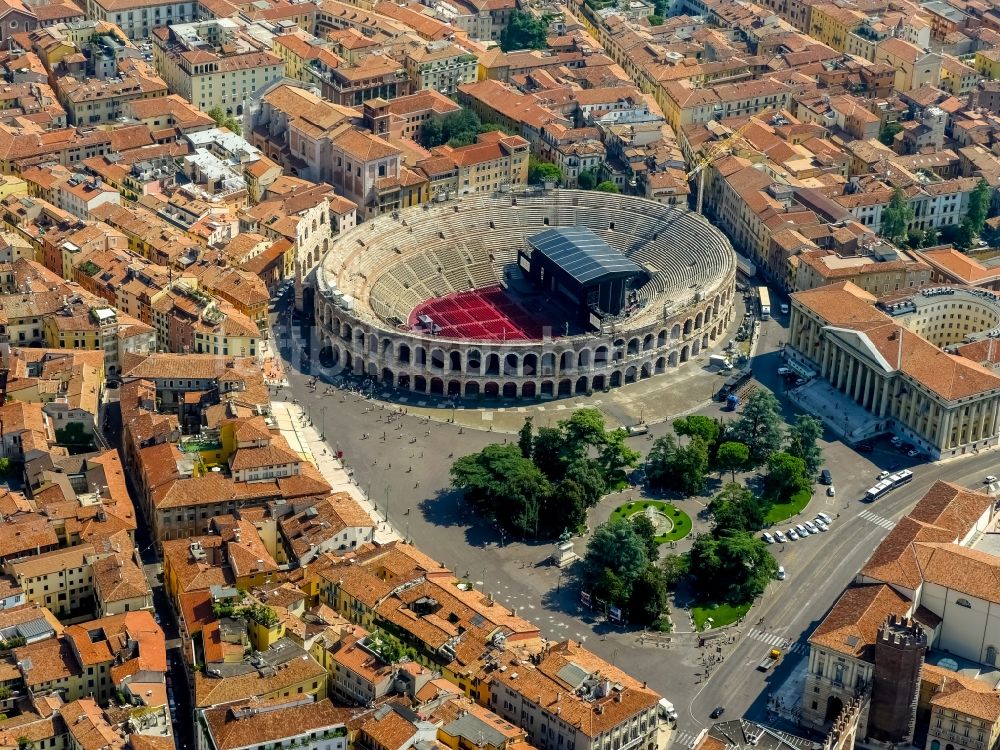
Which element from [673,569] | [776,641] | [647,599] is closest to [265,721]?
[647,599]

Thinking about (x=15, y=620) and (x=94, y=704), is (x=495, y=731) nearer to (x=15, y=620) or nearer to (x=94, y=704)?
(x=94, y=704)

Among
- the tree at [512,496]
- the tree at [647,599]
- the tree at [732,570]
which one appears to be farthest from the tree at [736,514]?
the tree at [512,496]

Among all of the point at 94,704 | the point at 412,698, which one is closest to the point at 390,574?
the point at 412,698

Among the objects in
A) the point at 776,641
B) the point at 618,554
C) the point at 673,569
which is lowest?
the point at 776,641

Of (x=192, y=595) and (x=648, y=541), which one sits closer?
(x=192, y=595)

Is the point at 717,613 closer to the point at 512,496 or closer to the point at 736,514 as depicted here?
the point at 736,514

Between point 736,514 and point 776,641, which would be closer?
point 776,641

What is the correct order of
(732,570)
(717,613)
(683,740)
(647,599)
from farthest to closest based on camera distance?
(732,570)
(717,613)
(647,599)
(683,740)

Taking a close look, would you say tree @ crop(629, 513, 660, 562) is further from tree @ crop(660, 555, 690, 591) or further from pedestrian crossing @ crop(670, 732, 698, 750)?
pedestrian crossing @ crop(670, 732, 698, 750)
